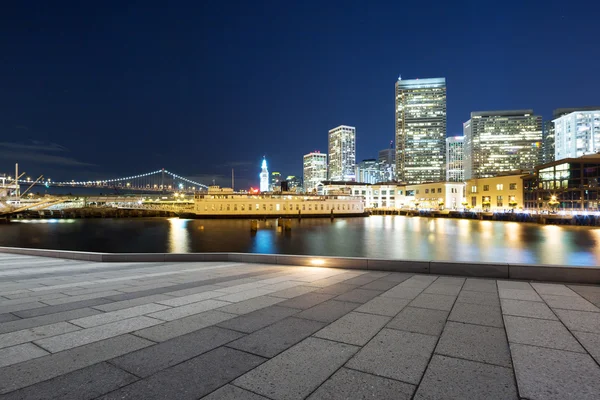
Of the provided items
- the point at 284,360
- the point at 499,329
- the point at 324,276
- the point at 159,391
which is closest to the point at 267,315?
the point at 284,360

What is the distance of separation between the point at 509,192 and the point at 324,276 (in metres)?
134

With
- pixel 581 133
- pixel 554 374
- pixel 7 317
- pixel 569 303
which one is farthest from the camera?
pixel 581 133

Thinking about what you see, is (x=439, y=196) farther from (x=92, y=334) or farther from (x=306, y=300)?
(x=92, y=334)

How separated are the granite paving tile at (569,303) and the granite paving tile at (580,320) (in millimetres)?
355

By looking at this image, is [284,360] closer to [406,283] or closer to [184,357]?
[184,357]

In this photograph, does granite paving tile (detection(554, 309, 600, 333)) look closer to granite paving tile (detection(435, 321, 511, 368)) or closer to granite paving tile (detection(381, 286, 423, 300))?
granite paving tile (detection(435, 321, 511, 368))

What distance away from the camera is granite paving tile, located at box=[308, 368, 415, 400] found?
3930mm

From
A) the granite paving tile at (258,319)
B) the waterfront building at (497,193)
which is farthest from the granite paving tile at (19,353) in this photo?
the waterfront building at (497,193)

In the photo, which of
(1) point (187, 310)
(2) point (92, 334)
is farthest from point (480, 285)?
(2) point (92, 334)

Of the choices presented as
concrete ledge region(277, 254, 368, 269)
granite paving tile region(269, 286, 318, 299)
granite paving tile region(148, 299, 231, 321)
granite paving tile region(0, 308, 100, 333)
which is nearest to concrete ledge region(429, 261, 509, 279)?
concrete ledge region(277, 254, 368, 269)

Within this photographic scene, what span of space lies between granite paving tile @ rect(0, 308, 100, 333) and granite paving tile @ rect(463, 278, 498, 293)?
9.67m

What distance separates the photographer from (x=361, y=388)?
411 centimetres

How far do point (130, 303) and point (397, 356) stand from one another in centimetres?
634

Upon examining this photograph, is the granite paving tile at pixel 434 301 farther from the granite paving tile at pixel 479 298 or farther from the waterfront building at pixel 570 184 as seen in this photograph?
Result: the waterfront building at pixel 570 184
